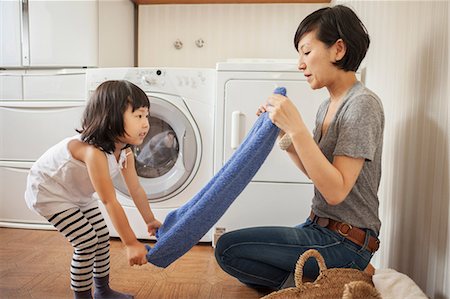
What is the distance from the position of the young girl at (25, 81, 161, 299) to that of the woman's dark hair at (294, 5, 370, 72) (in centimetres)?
51

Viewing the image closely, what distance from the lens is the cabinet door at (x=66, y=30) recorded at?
204 cm

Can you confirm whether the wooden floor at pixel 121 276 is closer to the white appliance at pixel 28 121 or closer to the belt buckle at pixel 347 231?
the white appliance at pixel 28 121

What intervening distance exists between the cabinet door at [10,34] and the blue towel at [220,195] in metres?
1.67

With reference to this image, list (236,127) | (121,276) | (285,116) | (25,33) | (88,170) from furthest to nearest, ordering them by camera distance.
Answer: (25,33) < (236,127) < (121,276) < (88,170) < (285,116)

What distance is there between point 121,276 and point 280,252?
0.68 m

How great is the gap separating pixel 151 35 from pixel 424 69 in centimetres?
190

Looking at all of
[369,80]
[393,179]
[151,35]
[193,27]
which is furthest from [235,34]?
[393,179]

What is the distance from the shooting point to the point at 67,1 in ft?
6.68

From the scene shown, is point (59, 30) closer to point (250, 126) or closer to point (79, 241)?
point (250, 126)

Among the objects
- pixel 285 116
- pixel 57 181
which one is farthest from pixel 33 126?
pixel 285 116

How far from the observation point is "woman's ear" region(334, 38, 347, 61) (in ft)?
2.92

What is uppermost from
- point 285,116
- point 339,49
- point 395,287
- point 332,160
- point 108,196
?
point 339,49

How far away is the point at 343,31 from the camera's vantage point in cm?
88

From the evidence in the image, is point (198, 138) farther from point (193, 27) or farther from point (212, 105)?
point (193, 27)
